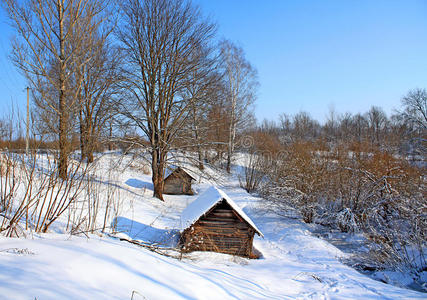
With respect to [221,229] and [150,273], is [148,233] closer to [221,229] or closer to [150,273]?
[221,229]

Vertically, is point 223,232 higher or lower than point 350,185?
lower

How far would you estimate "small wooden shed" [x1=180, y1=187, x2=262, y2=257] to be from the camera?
8141 millimetres

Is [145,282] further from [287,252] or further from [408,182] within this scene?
[408,182]

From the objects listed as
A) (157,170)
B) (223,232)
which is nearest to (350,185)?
(223,232)

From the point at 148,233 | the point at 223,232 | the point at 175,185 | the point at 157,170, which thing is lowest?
the point at 148,233

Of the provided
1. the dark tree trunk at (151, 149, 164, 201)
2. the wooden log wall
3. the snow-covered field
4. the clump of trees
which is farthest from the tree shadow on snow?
the clump of trees

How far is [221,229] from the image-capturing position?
8344 millimetres

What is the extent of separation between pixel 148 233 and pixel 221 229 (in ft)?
8.32

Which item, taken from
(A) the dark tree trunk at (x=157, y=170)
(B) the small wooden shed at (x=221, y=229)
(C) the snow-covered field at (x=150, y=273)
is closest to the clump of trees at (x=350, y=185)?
(C) the snow-covered field at (x=150, y=273)

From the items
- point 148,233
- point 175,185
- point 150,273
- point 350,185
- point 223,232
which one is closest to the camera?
point 150,273

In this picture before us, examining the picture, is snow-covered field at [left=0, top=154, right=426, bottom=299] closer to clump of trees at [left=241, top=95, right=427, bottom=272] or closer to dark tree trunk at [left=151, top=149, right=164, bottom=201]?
clump of trees at [left=241, top=95, right=427, bottom=272]

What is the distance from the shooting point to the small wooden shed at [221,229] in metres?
8.14

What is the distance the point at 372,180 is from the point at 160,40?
12.6 meters

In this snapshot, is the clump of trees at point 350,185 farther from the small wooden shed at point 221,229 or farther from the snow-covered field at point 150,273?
the small wooden shed at point 221,229
